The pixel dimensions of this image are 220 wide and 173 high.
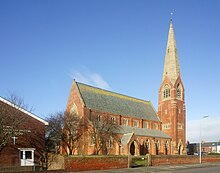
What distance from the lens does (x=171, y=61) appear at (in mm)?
82812

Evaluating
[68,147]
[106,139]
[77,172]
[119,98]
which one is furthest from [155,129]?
[77,172]

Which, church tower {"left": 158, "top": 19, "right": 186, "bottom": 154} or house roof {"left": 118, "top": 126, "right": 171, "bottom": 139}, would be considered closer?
house roof {"left": 118, "top": 126, "right": 171, "bottom": 139}

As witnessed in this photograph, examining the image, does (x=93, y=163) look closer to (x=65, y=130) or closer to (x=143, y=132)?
(x=65, y=130)

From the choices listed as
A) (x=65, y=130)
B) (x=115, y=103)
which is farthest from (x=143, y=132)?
(x=65, y=130)

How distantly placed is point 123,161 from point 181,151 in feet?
142

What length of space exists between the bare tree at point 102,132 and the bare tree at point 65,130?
259 centimetres

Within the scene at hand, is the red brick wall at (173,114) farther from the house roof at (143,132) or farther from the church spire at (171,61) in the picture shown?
the house roof at (143,132)

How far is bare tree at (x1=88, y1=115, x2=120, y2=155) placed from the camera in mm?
55719

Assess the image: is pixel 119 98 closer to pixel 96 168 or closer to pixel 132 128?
pixel 132 128

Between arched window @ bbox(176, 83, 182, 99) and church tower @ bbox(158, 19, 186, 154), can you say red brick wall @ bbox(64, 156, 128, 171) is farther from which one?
arched window @ bbox(176, 83, 182, 99)

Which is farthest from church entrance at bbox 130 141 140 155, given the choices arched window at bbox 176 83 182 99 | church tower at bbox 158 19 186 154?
arched window at bbox 176 83 182 99

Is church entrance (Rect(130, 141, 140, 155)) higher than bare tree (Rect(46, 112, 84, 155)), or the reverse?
bare tree (Rect(46, 112, 84, 155))

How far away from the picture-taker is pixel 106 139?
57.5 metres

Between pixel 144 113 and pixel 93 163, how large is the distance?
43878 mm
